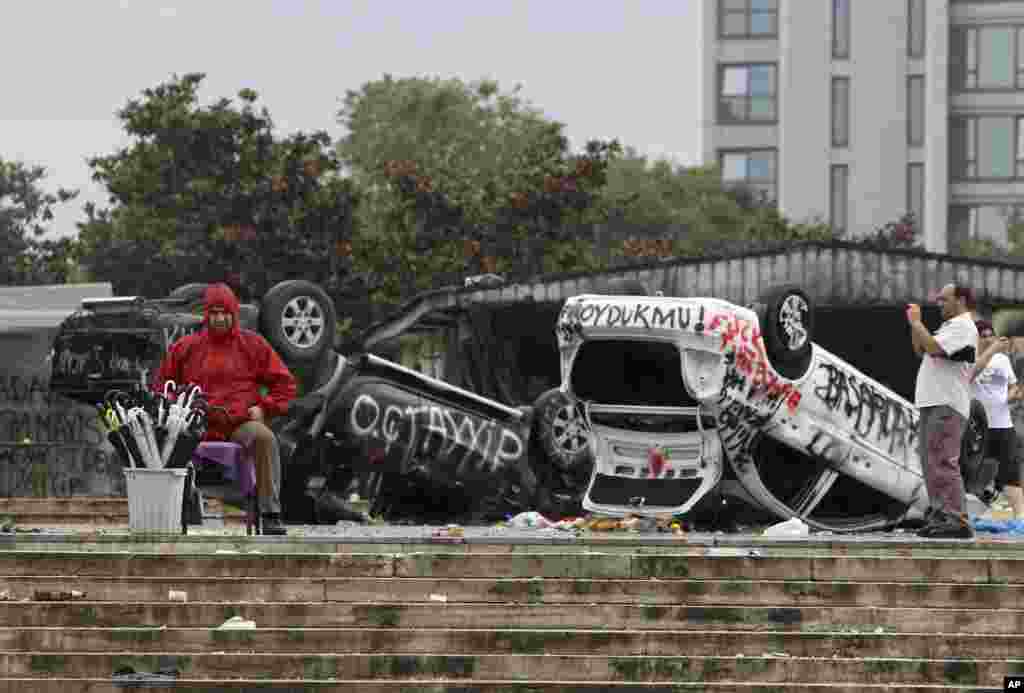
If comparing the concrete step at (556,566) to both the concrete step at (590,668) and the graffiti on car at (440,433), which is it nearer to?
the concrete step at (590,668)

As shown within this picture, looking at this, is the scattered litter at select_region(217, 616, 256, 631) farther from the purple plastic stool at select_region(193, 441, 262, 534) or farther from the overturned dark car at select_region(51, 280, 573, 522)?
the overturned dark car at select_region(51, 280, 573, 522)

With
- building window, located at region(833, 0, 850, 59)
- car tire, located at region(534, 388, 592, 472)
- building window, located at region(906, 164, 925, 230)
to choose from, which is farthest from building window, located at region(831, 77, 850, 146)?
→ car tire, located at region(534, 388, 592, 472)

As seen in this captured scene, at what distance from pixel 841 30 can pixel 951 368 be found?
239ft

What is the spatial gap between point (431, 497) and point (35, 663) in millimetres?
9147

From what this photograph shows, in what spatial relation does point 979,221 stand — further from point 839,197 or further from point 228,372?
point 228,372

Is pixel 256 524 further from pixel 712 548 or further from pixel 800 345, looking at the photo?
pixel 800 345

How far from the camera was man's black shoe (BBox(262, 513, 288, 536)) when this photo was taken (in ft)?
47.1

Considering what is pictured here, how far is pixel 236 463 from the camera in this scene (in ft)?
47.8

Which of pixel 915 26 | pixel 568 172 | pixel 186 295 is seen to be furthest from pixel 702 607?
pixel 915 26

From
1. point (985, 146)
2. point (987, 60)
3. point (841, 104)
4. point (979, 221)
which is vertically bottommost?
point (979, 221)

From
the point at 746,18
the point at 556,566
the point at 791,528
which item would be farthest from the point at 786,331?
the point at 746,18

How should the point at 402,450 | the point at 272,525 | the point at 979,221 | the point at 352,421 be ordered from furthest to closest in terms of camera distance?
the point at 979,221 → the point at 402,450 → the point at 352,421 → the point at 272,525

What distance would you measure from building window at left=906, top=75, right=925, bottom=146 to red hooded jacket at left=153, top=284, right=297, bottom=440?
238ft

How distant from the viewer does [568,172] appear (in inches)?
1945
